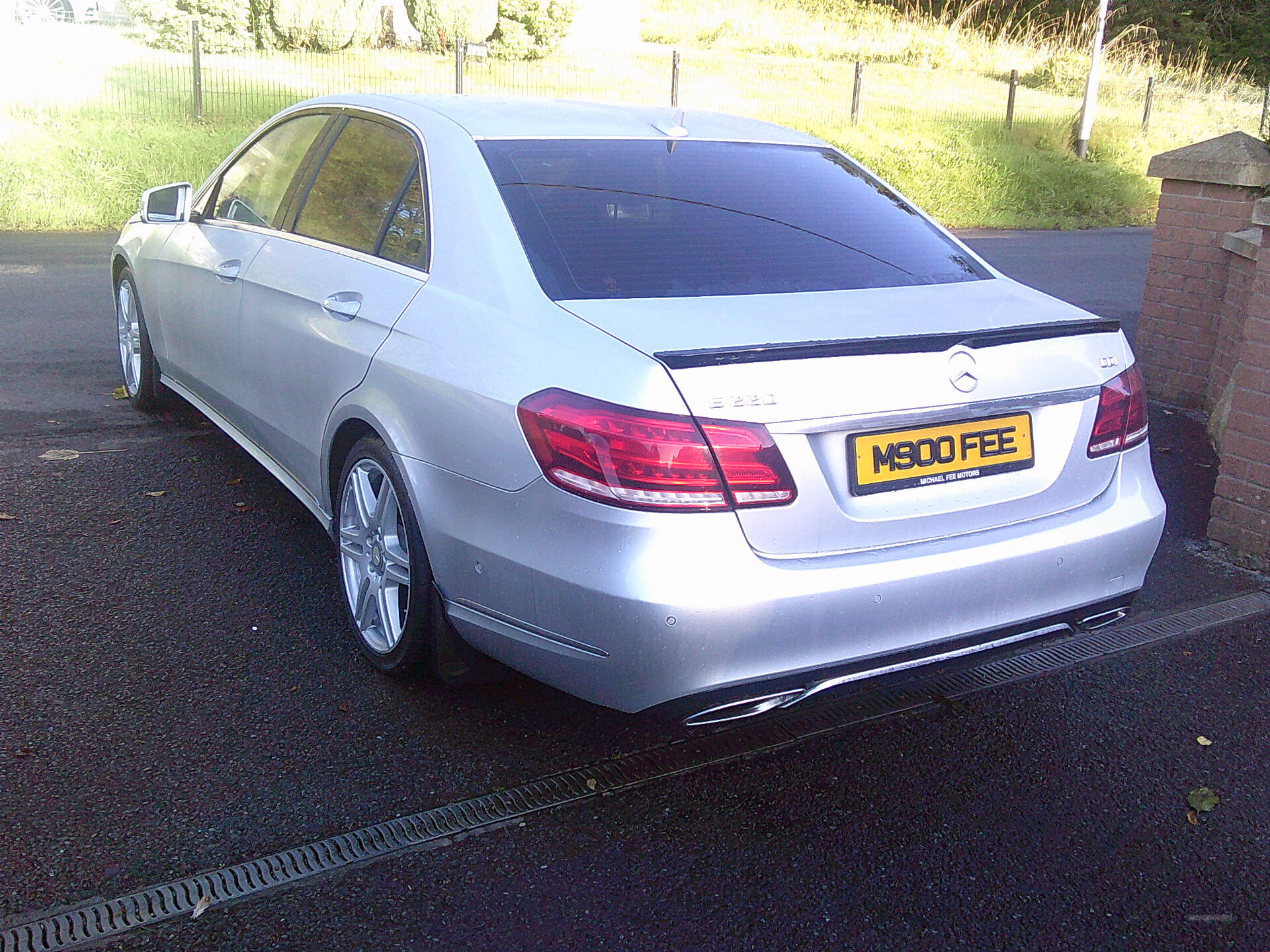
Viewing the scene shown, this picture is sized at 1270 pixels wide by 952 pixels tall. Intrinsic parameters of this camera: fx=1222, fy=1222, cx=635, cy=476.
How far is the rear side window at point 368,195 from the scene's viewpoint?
3.42 metres

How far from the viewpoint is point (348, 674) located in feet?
11.3

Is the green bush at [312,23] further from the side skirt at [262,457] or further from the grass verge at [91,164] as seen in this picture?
the side skirt at [262,457]

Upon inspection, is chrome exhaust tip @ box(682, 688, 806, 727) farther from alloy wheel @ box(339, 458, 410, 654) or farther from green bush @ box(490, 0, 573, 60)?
green bush @ box(490, 0, 573, 60)

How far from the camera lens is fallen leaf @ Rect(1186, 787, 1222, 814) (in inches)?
117

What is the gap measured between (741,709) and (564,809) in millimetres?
536

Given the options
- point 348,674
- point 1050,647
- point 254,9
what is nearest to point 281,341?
point 348,674

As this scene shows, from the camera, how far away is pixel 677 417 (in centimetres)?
245

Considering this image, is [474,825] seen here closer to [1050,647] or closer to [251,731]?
[251,731]

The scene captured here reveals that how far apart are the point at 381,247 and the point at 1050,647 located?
239cm

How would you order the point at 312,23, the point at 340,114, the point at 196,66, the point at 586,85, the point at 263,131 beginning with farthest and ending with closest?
the point at 312,23, the point at 586,85, the point at 196,66, the point at 263,131, the point at 340,114

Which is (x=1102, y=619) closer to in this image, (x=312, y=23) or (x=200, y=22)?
(x=200, y=22)

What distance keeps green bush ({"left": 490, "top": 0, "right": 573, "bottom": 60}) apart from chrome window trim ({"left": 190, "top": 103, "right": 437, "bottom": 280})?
71.3 ft

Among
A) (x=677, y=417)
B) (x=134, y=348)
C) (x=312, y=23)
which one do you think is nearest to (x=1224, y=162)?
(x=677, y=417)

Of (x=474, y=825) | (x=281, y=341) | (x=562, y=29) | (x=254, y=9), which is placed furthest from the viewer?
(x=562, y=29)
